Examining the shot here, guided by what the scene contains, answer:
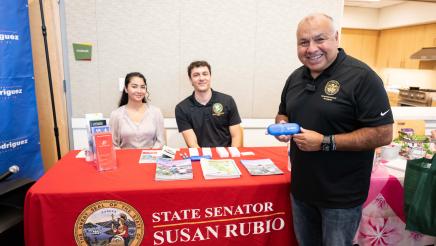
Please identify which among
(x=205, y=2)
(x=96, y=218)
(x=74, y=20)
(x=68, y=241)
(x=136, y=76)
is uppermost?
(x=205, y=2)

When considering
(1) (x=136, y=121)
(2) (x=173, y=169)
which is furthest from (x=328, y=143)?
(1) (x=136, y=121)

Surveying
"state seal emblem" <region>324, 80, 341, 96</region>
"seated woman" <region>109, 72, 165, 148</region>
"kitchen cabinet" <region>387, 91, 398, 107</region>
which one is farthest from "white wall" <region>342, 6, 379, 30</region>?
"state seal emblem" <region>324, 80, 341, 96</region>

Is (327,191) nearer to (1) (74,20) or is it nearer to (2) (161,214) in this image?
(2) (161,214)

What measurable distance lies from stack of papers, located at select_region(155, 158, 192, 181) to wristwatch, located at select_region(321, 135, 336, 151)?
0.68 m

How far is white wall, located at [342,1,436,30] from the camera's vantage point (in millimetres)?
5488

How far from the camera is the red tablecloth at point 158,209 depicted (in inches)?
55.1

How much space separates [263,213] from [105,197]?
0.78m

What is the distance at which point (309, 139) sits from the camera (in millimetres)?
1224

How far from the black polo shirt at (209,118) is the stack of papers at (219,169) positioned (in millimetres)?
725

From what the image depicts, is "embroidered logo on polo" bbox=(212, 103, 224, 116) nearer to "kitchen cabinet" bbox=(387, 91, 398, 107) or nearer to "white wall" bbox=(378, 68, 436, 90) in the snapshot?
"kitchen cabinet" bbox=(387, 91, 398, 107)

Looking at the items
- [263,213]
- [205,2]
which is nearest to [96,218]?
[263,213]

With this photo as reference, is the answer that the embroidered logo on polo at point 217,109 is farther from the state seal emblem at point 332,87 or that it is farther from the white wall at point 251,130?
the state seal emblem at point 332,87

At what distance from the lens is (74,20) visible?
293cm

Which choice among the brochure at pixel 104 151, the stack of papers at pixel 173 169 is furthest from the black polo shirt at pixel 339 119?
the brochure at pixel 104 151
